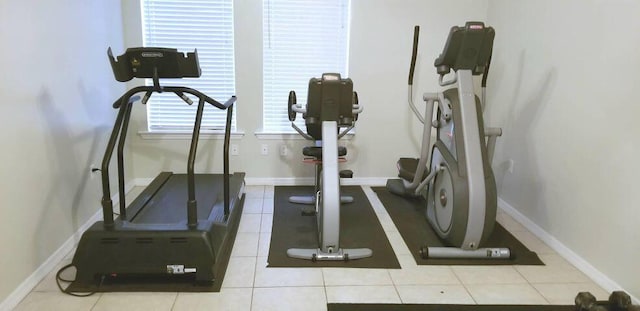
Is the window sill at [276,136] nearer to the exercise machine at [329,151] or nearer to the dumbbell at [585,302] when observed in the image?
the exercise machine at [329,151]

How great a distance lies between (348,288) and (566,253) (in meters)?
1.59

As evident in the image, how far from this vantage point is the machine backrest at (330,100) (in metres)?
2.69

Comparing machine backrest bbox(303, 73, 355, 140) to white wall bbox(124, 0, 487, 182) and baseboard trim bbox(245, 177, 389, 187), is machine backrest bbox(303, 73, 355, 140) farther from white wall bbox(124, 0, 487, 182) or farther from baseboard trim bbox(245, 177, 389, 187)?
baseboard trim bbox(245, 177, 389, 187)

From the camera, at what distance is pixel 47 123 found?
2436 mm

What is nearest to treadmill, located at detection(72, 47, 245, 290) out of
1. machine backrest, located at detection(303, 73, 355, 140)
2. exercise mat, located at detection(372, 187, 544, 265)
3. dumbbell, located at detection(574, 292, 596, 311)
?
machine backrest, located at detection(303, 73, 355, 140)

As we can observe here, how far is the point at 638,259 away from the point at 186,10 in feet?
12.9

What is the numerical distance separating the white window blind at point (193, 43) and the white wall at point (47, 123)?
A: 0.54 meters

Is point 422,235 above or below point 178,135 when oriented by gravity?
below

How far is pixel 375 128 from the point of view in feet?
13.6

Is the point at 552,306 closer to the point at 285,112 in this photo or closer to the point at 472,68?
the point at 472,68

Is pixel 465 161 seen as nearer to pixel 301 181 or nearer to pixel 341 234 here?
pixel 341 234

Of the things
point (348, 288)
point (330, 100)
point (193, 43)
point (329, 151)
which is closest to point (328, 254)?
point (348, 288)

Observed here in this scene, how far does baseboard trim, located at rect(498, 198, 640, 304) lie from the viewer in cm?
237

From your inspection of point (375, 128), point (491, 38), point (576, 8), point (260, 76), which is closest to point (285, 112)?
point (260, 76)
